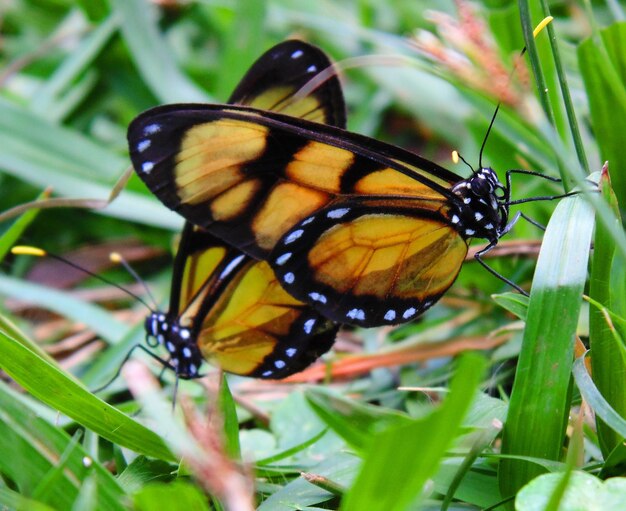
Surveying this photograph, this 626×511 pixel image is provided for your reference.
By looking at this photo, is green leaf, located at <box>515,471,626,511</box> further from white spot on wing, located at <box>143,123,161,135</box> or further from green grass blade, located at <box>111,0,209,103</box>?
green grass blade, located at <box>111,0,209,103</box>

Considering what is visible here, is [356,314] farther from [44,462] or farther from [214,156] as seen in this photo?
[44,462]

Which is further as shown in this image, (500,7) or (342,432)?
(500,7)

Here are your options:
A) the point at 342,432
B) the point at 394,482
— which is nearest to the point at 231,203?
the point at 342,432

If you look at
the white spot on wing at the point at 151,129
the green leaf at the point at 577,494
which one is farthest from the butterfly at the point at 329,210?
the green leaf at the point at 577,494

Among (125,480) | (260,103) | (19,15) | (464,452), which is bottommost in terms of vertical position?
(125,480)

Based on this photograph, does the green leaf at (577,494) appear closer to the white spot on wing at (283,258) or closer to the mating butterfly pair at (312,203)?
the mating butterfly pair at (312,203)

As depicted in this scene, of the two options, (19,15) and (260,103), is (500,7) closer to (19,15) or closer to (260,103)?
(260,103)

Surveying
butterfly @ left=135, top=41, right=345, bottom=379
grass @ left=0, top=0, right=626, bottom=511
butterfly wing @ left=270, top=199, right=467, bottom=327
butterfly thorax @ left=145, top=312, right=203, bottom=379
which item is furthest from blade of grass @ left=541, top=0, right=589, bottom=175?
butterfly thorax @ left=145, top=312, right=203, bottom=379
